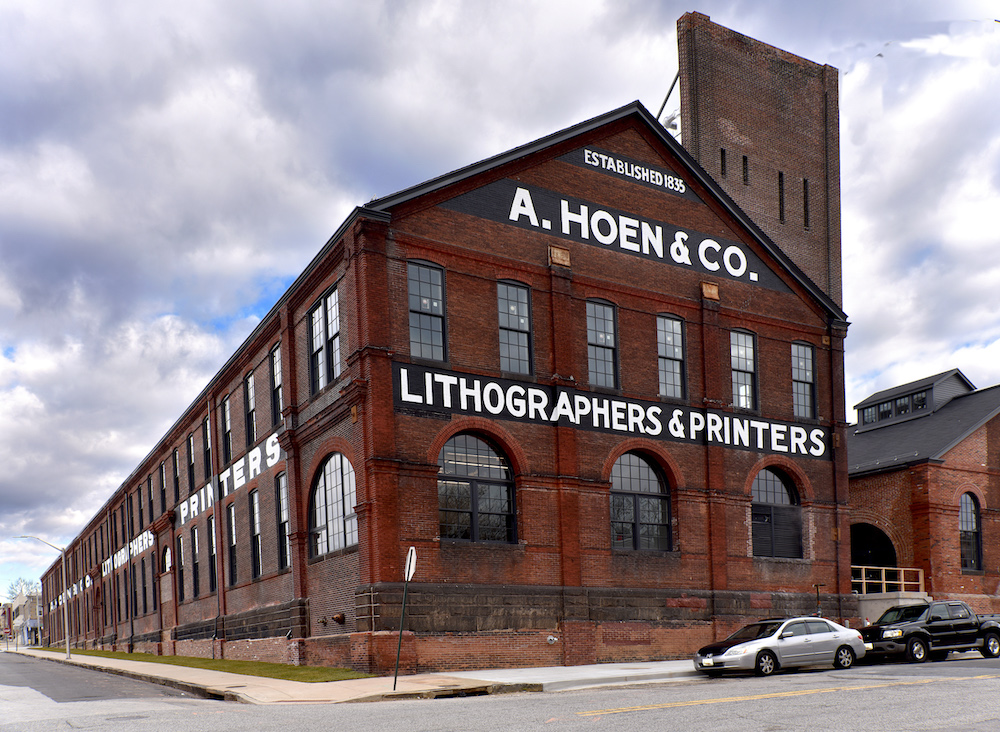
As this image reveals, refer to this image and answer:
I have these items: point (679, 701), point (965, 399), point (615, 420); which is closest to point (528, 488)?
point (615, 420)

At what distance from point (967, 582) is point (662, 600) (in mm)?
14751

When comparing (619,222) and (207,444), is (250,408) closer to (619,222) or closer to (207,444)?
(207,444)

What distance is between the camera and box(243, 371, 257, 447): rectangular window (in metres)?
31.9

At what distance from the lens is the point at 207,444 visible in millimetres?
37875

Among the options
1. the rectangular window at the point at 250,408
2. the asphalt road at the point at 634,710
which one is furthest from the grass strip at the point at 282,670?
the rectangular window at the point at 250,408

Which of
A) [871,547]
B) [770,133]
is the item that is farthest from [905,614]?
[770,133]

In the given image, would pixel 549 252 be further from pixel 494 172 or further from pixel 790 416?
pixel 790 416

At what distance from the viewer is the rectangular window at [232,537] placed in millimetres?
33469

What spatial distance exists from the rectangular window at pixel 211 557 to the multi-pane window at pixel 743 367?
2055 centimetres

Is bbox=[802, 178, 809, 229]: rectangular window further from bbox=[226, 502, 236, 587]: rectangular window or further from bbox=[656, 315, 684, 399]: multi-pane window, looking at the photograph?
bbox=[226, 502, 236, 587]: rectangular window

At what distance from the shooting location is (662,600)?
26219mm

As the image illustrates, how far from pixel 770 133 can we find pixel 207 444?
26667mm

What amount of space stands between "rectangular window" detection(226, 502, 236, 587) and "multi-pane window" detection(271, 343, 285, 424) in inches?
226

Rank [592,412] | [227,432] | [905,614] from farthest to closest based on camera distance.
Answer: [227,432] → [592,412] → [905,614]
